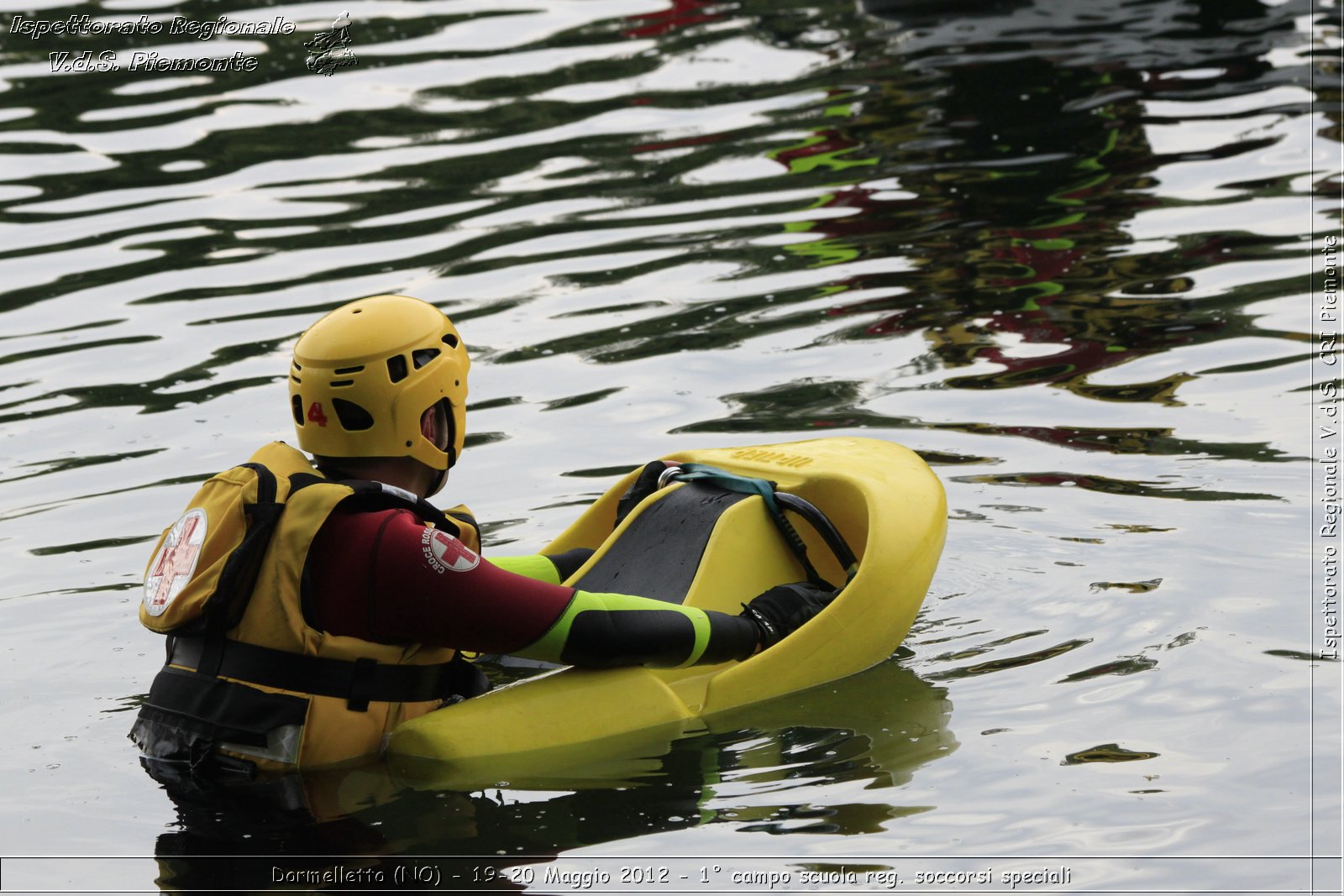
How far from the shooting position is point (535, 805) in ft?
13.4

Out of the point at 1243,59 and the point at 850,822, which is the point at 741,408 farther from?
the point at 1243,59

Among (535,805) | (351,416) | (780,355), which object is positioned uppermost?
(351,416)

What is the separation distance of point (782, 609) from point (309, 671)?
4.69 ft

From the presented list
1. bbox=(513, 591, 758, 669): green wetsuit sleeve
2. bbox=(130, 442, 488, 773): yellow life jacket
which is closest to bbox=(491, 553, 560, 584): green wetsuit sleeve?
bbox=(513, 591, 758, 669): green wetsuit sleeve

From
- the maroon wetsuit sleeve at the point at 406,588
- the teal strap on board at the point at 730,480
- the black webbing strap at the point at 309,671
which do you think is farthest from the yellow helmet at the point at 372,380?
the teal strap on board at the point at 730,480

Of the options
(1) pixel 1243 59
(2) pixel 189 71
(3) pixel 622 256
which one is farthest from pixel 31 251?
(1) pixel 1243 59

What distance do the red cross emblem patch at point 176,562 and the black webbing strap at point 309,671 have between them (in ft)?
0.46

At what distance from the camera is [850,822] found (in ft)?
→ 12.9

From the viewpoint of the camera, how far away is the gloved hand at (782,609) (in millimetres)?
4633

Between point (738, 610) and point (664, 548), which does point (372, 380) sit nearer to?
point (664, 548)

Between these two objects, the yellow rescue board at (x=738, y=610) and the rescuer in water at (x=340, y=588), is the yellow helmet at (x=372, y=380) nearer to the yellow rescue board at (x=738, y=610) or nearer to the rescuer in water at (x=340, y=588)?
the rescuer in water at (x=340, y=588)

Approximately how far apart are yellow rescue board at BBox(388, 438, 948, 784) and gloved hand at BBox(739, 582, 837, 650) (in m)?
0.07

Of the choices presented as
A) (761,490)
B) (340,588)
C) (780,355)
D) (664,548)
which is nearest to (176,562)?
(340,588)

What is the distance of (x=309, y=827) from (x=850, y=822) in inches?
50.3
